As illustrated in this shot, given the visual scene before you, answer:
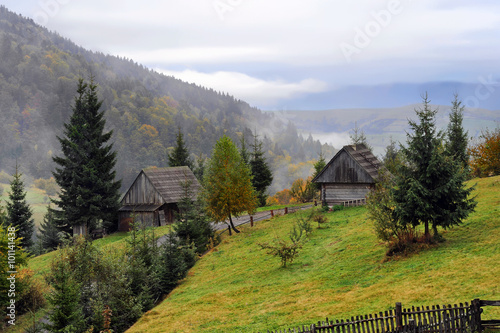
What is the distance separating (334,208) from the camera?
47250 mm

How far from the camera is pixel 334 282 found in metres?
23.6

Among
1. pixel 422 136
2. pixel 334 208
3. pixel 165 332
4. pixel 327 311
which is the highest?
pixel 422 136

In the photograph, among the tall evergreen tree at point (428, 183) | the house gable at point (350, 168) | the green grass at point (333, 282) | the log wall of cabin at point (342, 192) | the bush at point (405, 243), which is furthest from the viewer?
the log wall of cabin at point (342, 192)

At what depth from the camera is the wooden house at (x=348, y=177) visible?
4725 centimetres

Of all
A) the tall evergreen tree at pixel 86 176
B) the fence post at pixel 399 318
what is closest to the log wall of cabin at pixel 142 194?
the tall evergreen tree at pixel 86 176

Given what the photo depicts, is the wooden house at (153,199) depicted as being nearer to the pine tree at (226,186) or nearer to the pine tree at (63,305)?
the pine tree at (226,186)

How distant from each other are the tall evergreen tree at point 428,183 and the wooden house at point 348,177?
70.9ft

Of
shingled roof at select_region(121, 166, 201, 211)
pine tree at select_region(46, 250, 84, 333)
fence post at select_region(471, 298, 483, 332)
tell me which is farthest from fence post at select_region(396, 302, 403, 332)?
shingled roof at select_region(121, 166, 201, 211)

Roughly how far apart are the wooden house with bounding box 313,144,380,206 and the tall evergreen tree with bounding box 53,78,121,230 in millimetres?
26724

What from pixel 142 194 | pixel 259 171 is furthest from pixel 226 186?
pixel 259 171

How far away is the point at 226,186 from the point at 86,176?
2092 cm

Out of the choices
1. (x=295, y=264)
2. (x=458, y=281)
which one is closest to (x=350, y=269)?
(x=295, y=264)

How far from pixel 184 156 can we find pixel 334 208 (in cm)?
3541

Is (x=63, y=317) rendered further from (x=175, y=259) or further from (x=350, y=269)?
(x=350, y=269)
